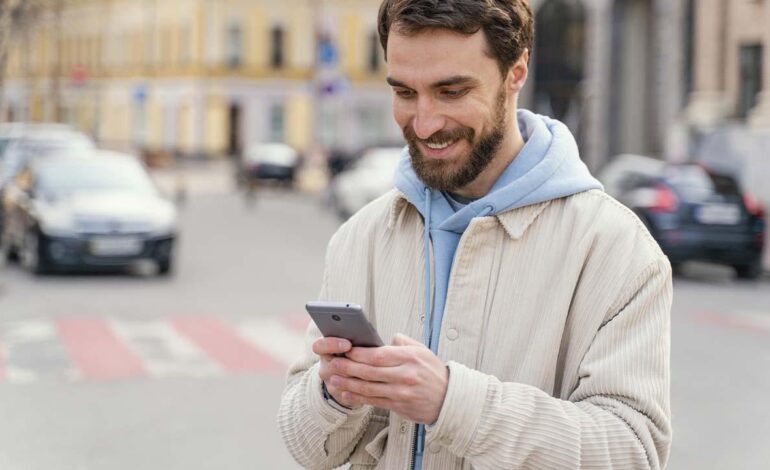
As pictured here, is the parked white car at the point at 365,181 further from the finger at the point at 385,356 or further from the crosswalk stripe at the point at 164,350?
the finger at the point at 385,356

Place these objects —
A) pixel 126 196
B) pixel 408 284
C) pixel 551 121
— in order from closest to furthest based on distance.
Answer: pixel 408 284 → pixel 551 121 → pixel 126 196

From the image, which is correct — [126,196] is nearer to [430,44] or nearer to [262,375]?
[262,375]

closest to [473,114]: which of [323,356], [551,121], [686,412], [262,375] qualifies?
[551,121]

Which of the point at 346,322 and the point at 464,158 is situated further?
the point at 464,158

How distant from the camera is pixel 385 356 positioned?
2416mm

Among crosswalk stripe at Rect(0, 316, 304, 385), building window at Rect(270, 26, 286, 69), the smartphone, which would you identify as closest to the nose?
the smartphone

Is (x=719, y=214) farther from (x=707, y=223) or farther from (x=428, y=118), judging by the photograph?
(x=428, y=118)

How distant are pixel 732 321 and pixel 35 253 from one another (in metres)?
8.40

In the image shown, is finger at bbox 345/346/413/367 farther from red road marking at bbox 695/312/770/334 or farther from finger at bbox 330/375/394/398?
red road marking at bbox 695/312/770/334

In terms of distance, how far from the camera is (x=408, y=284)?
2.71m

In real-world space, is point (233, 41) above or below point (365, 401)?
above

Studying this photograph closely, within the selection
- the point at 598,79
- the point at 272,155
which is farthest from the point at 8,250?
the point at 272,155

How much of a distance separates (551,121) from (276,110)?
227 feet

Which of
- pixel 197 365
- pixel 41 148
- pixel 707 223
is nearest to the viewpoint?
pixel 197 365
